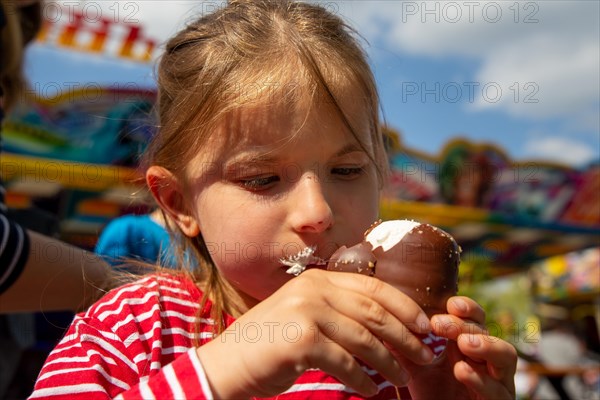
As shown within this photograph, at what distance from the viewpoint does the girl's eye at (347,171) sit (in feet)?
4.78

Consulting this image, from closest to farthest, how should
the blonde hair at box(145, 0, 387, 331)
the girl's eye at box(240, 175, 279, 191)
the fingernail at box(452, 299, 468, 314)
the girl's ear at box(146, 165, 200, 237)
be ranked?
the fingernail at box(452, 299, 468, 314) → the girl's eye at box(240, 175, 279, 191) → the blonde hair at box(145, 0, 387, 331) → the girl's ear at box(146, 165, 200, 237)

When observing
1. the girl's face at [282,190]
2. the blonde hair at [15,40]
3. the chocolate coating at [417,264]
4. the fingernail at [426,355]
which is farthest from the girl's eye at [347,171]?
the blonde hair at [15,40]

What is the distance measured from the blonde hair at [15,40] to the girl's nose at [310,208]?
1494 mm

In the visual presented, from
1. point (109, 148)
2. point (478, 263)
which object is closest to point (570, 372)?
point (478, 263)

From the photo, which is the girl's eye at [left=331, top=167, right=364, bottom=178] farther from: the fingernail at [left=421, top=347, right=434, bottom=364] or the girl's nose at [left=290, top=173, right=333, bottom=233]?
the fingernail at [left=421, top=347, right=434, bottom=364]

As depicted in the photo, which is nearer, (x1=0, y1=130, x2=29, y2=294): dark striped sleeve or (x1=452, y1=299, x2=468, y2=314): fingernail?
(x1=452, y1=299, x2=468, y2=314): fingernail

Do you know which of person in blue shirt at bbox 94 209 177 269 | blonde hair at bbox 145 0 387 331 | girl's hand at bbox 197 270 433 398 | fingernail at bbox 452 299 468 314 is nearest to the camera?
girl's hand at bbox 197 270 433 398

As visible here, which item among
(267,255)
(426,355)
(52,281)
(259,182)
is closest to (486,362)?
(426,355)

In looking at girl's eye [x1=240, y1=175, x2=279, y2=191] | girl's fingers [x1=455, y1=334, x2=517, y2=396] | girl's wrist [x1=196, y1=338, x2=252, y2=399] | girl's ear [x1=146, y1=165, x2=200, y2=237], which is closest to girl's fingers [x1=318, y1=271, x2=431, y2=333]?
girl's fingers [x1=455, y1=334, x2=517, y2=396]

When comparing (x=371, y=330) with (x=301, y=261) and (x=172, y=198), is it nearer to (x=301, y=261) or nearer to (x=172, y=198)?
(x=301, y=261)

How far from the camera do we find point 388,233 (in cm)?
123

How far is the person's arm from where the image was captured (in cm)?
185

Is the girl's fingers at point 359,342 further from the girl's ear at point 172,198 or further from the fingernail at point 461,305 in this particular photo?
the girl's ear at point 172,198

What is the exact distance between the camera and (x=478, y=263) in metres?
7.84
